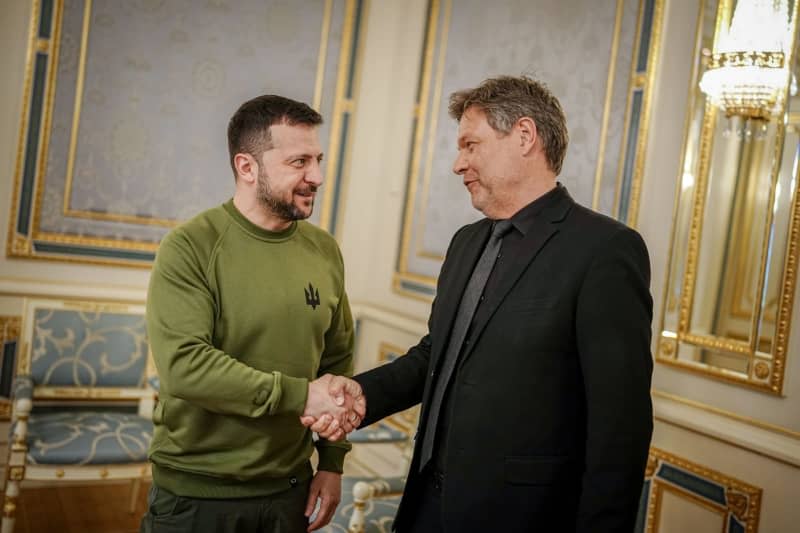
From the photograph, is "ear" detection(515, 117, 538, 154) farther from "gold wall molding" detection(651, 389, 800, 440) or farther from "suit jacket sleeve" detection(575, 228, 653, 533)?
"gold wall molding" detection(651, 389, 800, 440)

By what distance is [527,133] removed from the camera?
67.3 inches

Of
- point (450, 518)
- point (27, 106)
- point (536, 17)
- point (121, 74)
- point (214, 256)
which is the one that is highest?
point (536, 17)

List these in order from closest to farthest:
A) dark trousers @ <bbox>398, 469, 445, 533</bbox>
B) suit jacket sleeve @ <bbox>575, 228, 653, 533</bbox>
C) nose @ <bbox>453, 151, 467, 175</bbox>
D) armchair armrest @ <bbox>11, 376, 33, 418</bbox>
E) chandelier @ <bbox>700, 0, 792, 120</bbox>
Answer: suit jacket sleeve @ <bbox>575, 228, 653, 533</bbox>, dark trousers @ <bbox>398, 469, 445, 533</bbox>, nose @ <bbox>453, 151, 467, 175</bbox>, chandelier @ <bbox>700, 0, 792, 120</bbox>, armchair armrest @ <bbox>11, 376, 33, 418</bbox>

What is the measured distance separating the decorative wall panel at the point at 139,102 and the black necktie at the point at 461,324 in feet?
8.33

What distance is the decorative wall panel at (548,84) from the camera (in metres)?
2.84

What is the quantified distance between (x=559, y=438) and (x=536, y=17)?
92.3 inches

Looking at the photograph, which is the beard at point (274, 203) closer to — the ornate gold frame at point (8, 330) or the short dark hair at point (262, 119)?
the short dark hair at point (262, 119)

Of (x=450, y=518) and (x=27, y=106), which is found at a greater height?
(x=27, y=106)

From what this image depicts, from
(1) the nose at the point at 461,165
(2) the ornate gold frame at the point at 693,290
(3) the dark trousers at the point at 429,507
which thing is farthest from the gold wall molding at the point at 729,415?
(1) the nose at the point at 461,165

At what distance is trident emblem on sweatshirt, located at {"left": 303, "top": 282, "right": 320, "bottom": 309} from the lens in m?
1.81

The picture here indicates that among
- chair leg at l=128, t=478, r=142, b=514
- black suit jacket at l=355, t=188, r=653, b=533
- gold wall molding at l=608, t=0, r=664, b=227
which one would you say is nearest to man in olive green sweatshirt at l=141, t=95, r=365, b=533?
black suit jacket at l=355, t=188, r=653, b=533

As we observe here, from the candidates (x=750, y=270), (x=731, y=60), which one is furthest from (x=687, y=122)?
(x=750, y=270)

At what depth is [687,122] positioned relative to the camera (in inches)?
102

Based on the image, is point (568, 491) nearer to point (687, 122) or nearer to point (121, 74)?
point (687, 122)
